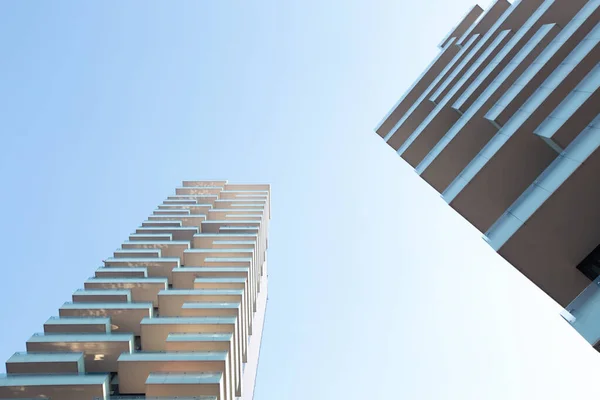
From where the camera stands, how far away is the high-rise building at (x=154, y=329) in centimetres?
2673

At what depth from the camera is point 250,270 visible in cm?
4216

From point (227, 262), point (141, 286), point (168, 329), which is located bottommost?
point (141, 286)

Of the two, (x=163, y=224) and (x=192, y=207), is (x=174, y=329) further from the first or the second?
(x=192, y=207)

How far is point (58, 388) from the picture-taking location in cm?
2647

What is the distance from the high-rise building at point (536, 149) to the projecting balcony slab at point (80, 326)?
76.4 ft

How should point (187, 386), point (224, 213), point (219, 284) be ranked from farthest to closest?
point (224, 213)
point (219, 284)
point (187, 386)

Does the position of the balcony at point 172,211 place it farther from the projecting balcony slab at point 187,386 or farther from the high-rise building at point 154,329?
the projecting balcony slab at point 187,386

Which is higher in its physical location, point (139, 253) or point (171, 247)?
point (171, 247)

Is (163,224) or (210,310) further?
(163,224)

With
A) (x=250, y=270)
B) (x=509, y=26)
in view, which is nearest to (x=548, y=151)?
(x=509, y=26)

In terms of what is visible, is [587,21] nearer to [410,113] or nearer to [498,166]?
[498,166]

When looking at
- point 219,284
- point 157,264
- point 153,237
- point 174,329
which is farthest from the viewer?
point 153,237

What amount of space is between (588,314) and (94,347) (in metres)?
27.5

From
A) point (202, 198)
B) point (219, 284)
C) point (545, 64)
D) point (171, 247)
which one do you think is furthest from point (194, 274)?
point (545, 64)
